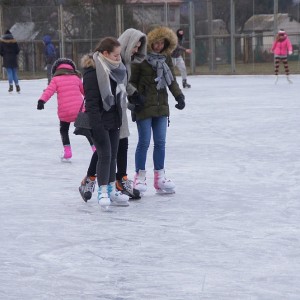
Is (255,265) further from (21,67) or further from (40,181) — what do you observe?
(21,67)

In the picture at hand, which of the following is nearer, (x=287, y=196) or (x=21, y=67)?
(x=287, y=196)

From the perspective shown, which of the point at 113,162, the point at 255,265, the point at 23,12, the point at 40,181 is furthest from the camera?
the point at 23,12

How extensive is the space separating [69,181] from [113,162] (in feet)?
4.44

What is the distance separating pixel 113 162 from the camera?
668 cm

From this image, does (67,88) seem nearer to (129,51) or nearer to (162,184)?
(162,184)

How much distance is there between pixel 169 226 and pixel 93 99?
3.58 feet

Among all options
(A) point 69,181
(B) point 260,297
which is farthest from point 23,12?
(B) point 260,297

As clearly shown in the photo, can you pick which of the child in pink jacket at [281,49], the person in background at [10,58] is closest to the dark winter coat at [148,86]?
the person in background at [10,58]

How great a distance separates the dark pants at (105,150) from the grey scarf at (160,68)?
0.60 meters

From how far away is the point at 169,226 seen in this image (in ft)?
19.3

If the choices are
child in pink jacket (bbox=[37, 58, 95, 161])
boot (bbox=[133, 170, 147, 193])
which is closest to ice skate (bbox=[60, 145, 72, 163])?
child in pink jacket (bbox=[37, 58, 95, 161])

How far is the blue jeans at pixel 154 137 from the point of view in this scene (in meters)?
7.04

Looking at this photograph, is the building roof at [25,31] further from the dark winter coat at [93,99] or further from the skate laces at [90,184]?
the dark winter coat at [93,99]

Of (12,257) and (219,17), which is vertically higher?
(219,17)
